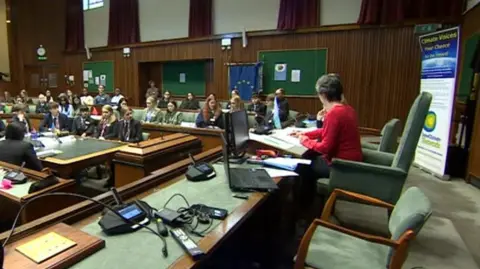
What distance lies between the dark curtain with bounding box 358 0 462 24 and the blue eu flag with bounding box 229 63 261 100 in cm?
268

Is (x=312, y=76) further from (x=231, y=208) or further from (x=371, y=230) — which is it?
(x=231, y=208)

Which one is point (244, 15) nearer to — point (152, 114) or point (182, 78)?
point (182, 78)

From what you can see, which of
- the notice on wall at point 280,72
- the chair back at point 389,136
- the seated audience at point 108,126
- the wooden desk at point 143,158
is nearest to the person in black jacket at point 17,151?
the wooden desk at point 143,158

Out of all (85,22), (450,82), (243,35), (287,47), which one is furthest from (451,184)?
(85,22)

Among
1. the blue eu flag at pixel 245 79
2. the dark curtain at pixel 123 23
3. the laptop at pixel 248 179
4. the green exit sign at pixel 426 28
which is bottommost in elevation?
the laptop at pixel 248 179

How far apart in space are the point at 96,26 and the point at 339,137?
11.2 metres

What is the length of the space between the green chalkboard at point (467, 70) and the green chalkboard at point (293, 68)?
2848 millimetres

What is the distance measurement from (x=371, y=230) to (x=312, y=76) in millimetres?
5338

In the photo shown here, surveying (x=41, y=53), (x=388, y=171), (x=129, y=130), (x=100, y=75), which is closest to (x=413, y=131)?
(x=388, y=171)

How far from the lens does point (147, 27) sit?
33.3 feet

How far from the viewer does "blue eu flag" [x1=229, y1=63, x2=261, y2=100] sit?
824cm

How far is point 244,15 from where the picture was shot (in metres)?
8.44

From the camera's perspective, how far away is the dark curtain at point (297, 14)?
7.46 meters

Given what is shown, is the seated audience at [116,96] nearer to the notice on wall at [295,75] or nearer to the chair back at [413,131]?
the notice on wall at [295,75]
